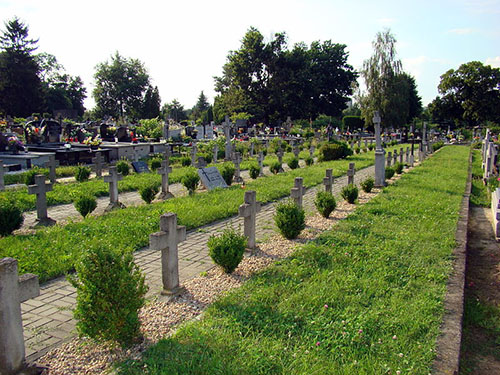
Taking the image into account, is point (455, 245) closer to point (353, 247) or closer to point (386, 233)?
point (386, 233)

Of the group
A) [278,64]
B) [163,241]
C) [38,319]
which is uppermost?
[278,64]

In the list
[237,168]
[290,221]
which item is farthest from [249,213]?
[237,168]

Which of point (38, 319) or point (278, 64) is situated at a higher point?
point (278, 64)

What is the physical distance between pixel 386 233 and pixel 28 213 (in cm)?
779

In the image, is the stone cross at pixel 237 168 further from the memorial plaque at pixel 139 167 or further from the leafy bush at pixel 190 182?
the memorial plaque at pixel 139 167

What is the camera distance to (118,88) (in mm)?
73562

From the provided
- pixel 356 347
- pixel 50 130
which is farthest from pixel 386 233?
pixel 50 130

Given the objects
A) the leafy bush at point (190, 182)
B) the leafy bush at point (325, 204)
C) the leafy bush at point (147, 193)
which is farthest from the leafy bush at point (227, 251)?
the leafy bush at point (190, 182)

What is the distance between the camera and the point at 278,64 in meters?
51.6

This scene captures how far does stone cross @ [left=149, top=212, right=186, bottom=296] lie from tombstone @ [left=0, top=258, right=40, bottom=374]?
5.03 feet

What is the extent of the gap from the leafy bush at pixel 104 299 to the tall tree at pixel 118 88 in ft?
238

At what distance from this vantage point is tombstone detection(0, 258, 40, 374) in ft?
9.95

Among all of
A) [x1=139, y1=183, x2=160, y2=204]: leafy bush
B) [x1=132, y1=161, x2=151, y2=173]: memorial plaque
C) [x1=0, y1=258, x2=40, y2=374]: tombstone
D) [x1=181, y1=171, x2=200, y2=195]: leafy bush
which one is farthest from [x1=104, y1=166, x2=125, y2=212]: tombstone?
[x1=0, y1=258, x2=40, y2=374]: tombstone

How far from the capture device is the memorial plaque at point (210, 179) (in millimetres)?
12141
